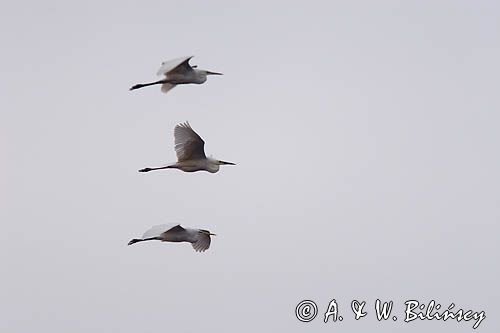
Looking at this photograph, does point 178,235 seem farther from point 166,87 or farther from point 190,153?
point 166,87

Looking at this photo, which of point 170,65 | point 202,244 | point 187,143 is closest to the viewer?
point 170,65

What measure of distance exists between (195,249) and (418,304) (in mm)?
6902

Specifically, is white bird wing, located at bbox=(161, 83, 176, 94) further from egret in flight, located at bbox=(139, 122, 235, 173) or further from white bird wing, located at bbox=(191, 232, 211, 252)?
white bird wing, located at bbox=(191, 232, 211, 252)

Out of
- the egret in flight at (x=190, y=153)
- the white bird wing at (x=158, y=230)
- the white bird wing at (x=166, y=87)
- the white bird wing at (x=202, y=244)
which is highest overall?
the white bird wing at (x=166, y=87)

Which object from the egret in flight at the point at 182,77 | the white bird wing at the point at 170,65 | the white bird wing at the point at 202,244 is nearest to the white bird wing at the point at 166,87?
the egret in flight at the point at 182,77

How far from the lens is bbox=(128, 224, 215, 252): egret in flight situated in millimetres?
18139

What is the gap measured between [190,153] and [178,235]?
143 centimetres

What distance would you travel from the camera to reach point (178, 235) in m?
19.7

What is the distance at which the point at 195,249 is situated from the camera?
2053 centimetres

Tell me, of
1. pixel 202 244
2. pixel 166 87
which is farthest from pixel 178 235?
pixel 166 87

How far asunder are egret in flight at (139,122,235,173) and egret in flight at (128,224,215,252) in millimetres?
1049

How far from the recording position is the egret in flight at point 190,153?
63.0 ft

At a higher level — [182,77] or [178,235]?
[182,77]

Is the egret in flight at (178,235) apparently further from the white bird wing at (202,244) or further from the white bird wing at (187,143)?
the white bird wing at (187,143)
